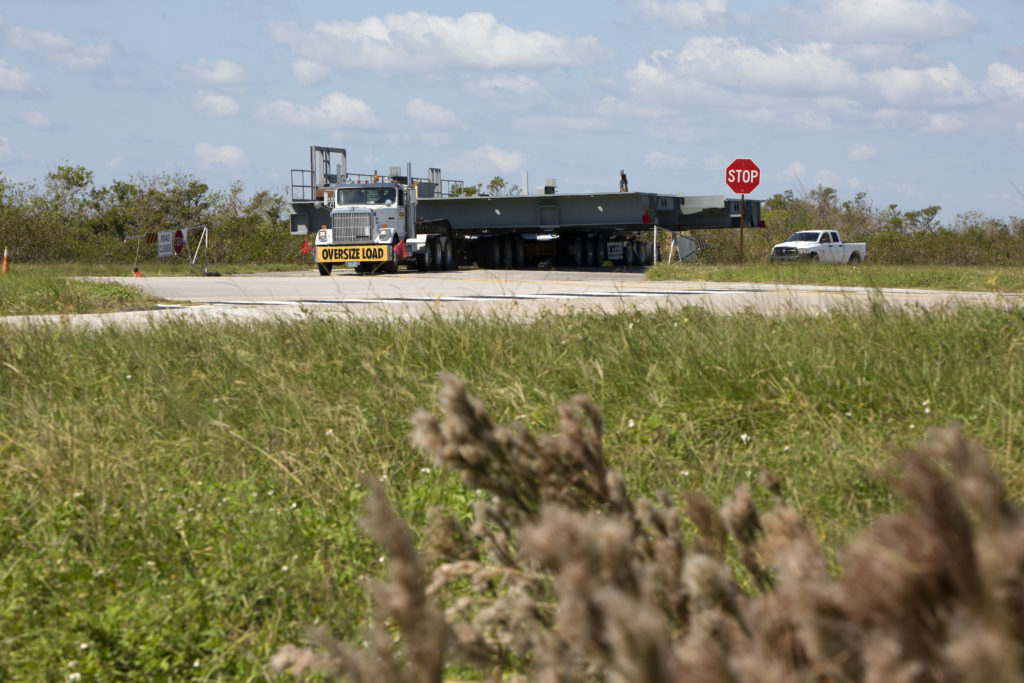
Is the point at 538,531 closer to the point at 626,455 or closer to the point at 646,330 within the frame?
the point at 626,455

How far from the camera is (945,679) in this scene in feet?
3.02

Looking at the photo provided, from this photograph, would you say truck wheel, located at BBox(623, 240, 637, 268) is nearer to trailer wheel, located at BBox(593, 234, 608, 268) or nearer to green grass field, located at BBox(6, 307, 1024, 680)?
Result: trailer wheel, located at BBox(593, 234, 608, 268)

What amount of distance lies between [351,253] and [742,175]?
11411mm

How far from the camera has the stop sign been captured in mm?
28328

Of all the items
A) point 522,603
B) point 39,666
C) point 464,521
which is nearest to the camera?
point 522,603

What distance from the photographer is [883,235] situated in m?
42.4

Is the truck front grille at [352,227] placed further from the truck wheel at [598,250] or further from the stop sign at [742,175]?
the truck wheel at [598,250]

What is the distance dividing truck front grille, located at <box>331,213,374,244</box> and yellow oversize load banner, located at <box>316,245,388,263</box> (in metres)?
0.29

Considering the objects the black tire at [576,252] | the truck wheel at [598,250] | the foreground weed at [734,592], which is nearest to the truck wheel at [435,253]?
the black tire at [576,252]

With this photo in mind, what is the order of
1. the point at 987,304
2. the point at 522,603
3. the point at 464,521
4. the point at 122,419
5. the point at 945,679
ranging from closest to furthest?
the point at 945,679 < the point at 522,603 < the point at 464,521 < the point at 122,419 < the point at 987,304

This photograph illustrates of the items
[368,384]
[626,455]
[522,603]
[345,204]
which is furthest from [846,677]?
[345,204]

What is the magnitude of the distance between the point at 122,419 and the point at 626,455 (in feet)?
7.78

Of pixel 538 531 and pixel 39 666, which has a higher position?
pixel 538 531

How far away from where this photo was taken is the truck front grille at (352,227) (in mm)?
28719
